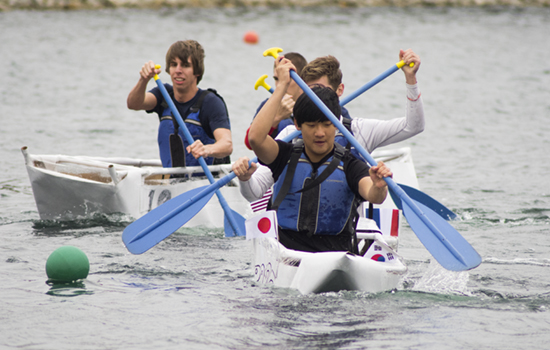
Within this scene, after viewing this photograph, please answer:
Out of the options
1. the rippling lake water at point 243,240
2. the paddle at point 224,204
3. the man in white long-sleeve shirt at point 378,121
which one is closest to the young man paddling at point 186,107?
the paddle at point 224,204

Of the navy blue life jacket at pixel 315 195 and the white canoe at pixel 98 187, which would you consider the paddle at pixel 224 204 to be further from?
the navy blue life jacket at pixel 315 195

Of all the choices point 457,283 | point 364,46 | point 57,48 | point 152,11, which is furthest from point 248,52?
point 457,283

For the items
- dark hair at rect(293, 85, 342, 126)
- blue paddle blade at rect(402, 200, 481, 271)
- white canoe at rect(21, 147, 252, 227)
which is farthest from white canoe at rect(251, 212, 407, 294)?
white canoe at rect(21, 147, 252, 227)

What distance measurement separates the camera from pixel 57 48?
22.5 metres

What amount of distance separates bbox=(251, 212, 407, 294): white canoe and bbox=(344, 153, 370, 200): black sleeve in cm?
36

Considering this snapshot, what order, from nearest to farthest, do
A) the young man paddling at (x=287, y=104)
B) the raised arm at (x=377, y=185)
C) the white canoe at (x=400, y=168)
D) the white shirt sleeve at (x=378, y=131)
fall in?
the raised arm at (x=377, y=185), the white shirt sleeve at (x=378, y=131), the young man paddling at (x=287, y=104), the white canoe at (x=400, y=168)

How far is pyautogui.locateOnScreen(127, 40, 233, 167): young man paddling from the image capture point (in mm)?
5938

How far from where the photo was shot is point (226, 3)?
3322 centimetres

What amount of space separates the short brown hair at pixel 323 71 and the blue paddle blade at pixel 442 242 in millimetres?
963

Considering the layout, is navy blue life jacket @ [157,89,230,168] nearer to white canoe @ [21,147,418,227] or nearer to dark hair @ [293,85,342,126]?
white canoe @ [21,147,418,227]

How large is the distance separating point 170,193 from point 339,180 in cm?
256

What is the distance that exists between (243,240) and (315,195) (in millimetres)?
2082

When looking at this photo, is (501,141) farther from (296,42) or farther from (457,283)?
(296,42)

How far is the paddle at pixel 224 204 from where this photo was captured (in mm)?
5812
